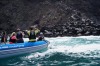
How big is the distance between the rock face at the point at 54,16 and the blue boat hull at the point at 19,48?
13092 mm

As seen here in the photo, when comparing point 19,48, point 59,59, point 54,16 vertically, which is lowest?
point 59,59

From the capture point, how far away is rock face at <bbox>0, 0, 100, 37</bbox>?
3047 centimetres

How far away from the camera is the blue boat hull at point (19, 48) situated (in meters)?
13.8

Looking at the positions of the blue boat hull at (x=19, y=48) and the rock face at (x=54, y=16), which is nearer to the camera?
the blue boat hull at (x=19, y=48)

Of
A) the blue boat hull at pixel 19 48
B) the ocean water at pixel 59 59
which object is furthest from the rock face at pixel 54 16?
the ocean water at pixel 59 59

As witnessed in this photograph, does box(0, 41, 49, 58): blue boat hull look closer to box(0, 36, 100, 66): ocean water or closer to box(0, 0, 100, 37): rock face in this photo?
box(0, 36, 100, 66): ocean water

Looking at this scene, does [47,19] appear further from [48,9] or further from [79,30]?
[79,30]

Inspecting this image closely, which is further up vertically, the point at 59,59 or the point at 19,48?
the point at 19,48

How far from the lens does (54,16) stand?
32562mm

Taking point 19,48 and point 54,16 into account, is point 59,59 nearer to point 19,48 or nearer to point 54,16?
point 19,48

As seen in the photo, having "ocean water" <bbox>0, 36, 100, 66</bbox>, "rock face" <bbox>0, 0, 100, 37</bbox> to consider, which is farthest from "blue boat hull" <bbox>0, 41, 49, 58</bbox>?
"rock face" <bbox>0, 0, 100, 37</bbox>

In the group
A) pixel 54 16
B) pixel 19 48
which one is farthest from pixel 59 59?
pixel 54 16

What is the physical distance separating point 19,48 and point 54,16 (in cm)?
1860

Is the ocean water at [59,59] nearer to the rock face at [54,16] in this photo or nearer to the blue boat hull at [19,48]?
the blue boat hull at [19,48]
